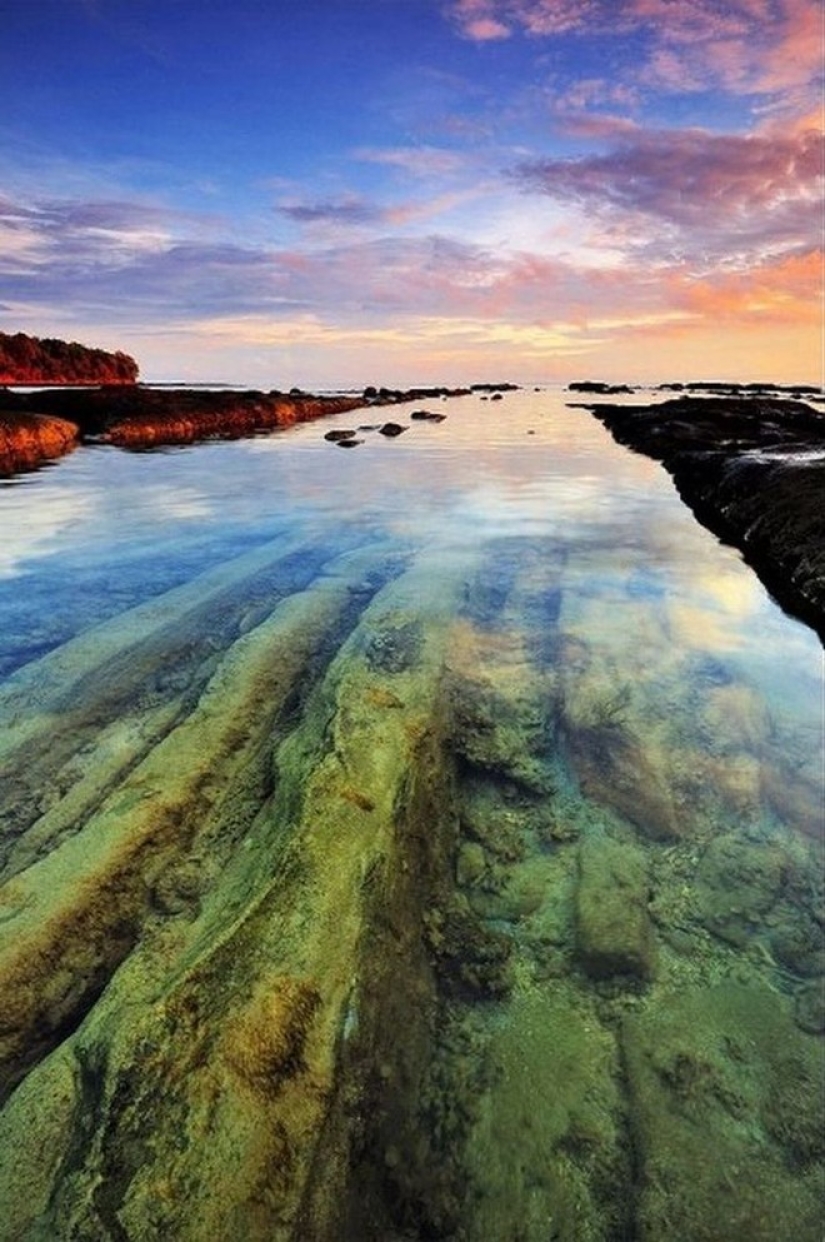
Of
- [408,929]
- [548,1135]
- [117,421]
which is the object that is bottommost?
[117,421]

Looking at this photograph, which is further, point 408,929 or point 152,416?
point 152,416

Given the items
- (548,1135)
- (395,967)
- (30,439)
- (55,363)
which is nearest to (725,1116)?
(548,1135)

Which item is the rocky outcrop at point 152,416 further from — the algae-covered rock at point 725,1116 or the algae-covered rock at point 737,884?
the algae-covered rock at point 725,1116

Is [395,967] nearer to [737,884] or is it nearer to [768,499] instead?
[737,884]

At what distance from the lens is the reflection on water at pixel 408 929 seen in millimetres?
3066

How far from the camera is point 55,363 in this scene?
425ft

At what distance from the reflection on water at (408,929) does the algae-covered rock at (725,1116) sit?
0.05ft

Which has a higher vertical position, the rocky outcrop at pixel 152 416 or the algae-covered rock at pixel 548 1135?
the algae-covered rock at pixel 548 1135

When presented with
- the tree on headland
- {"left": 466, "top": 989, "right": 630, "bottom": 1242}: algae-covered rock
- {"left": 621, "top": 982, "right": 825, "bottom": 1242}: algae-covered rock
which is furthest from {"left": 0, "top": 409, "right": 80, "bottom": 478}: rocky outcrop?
the tree on headland

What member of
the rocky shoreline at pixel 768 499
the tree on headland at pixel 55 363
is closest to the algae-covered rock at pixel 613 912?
the rocky shoreline at pixel 768 499

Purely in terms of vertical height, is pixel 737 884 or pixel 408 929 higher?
pixel 408 929

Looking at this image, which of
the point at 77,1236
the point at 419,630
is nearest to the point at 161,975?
the point at 77,1236

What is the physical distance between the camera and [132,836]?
4.89 metres

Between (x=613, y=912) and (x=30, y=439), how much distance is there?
1546 inches
